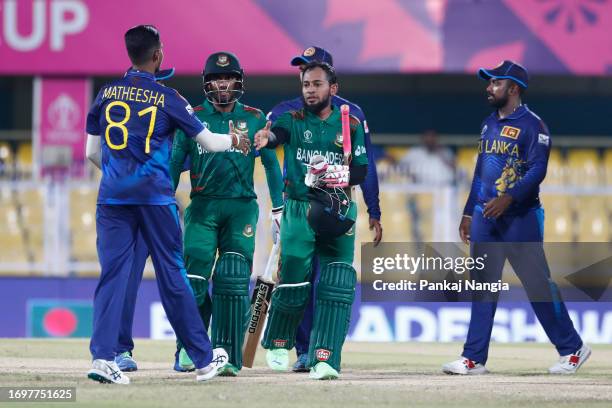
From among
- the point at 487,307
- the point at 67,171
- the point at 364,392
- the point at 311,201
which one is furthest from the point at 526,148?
the point at 67,171

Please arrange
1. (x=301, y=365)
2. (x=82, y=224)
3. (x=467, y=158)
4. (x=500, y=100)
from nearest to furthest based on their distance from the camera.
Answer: (x=301, y=365) < (x=500, y=100) < (x=82, y=224) < (x=467, y=158)

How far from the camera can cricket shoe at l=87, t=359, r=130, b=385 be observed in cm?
736

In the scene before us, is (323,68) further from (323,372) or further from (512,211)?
(323,372)

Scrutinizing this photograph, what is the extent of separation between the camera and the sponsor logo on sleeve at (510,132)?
8852 millimetres

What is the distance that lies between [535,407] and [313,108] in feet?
7.80

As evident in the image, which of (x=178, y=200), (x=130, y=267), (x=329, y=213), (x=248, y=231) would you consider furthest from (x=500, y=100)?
(x=178, y=200)

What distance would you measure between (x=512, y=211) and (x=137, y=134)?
9.24ft

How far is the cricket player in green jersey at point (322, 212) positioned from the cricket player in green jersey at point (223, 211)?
11.8 inches

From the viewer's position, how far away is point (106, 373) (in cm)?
736

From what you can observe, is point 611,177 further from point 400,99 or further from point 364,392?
point 364,392

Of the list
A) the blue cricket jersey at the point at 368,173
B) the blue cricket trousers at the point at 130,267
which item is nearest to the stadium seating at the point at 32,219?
the blue cricket jersey at the point at 368,173

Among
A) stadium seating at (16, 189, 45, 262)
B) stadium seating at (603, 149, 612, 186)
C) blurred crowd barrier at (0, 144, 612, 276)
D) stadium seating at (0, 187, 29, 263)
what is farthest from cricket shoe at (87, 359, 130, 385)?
stadium seating at (603, 149, 612, 186)

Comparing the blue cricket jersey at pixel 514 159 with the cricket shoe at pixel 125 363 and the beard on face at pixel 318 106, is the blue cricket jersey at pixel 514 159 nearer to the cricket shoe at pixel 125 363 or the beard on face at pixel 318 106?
the beard on face at pixel 318 106

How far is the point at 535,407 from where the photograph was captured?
6.95m
